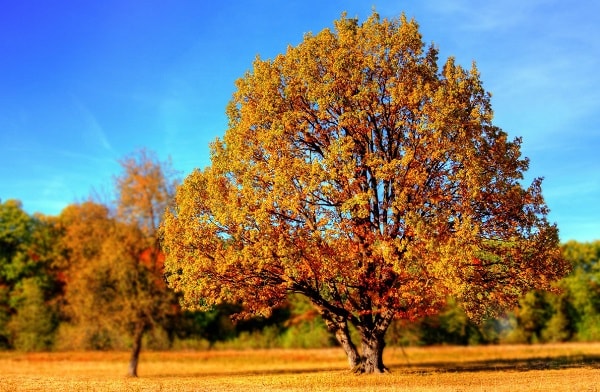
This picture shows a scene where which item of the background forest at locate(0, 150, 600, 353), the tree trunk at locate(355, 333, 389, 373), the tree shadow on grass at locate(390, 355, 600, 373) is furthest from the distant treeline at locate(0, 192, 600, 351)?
the tree trunk at locate(355, 333, 389, 373)

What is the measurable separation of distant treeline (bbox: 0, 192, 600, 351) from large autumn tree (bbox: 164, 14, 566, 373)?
16058 millimetres

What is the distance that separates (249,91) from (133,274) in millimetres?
17232

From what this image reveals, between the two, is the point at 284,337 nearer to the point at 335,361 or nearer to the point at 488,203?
the point at 335,361

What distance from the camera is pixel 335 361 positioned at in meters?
55.1

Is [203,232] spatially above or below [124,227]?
below

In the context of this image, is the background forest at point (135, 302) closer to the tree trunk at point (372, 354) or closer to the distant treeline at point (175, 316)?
the distant treeline at point (175, 316)

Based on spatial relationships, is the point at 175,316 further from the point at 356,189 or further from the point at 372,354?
Result: the point at 356,189

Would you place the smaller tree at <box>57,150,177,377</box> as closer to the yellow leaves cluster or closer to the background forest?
the background forest

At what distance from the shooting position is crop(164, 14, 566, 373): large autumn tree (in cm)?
2930

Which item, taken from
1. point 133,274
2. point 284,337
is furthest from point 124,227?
point 284,337

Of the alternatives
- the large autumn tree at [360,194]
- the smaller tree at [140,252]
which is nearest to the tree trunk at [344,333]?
the large autumn tree at [360,194]

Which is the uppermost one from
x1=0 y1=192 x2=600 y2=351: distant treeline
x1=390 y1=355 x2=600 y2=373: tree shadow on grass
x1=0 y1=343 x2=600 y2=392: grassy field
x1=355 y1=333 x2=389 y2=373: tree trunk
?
x1=0 y1=192 x2=600 y2=351: distant treeline

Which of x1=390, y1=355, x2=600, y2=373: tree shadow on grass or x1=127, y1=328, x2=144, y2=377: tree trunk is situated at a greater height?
x1=127, y1=328, x2=144, y2=377: tree trunk

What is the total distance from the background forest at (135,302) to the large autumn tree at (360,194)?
12.0 metres
